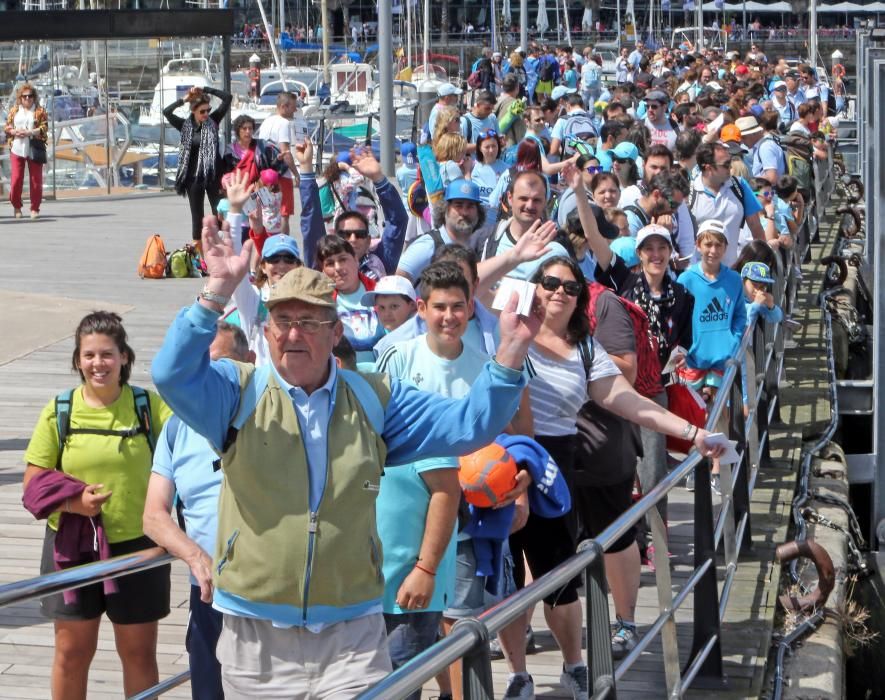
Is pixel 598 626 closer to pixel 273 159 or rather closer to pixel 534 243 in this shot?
pixel 534 243

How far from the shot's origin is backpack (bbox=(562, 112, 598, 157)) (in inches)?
630

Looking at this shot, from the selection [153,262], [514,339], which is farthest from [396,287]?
[153,262]

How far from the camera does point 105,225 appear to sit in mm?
21297

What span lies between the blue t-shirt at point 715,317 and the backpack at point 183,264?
864 centimetres

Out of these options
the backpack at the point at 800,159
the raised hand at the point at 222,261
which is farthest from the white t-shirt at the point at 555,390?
the backpack at the point at 800,159

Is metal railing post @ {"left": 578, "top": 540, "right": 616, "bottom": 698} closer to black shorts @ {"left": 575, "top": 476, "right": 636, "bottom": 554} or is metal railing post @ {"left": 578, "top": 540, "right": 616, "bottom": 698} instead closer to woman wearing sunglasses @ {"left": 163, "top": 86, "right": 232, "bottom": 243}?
black shorts @ {"left": 575, "top": 476, "right": 636, "bottom": 554}

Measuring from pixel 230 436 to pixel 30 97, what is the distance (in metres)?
18.1

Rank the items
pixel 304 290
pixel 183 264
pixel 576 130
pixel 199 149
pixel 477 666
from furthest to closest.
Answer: pixel 183 264 < pixel 576 130 < pixel 199 149 < pixel 304 290 < pixel 477 666

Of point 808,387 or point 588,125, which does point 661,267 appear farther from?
point 588,125

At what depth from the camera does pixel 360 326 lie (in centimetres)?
725

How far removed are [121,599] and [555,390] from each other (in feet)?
6.01

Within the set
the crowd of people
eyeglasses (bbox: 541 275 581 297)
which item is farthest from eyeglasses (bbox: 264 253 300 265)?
eyeglasses (bbox: 541 275 581 297)

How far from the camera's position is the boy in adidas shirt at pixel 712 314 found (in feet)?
29.1

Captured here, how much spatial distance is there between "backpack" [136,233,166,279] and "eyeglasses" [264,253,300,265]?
969cm
